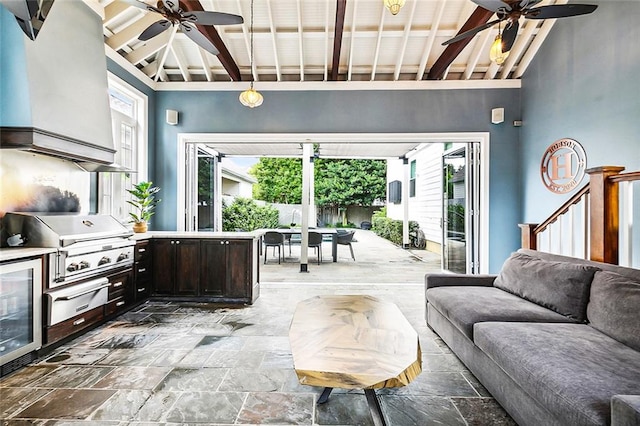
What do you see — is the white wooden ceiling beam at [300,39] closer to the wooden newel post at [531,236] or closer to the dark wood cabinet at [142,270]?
the dark wood cabinet at [142,270]

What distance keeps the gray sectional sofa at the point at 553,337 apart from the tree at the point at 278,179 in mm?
14644

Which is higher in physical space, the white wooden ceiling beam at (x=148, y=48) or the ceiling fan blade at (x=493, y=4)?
the white wooden ceiling beam at (x=148, y=48)

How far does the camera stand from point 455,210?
231 inches

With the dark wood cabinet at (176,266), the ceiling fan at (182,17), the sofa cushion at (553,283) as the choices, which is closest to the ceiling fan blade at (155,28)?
the ceiling fan at (182,17)

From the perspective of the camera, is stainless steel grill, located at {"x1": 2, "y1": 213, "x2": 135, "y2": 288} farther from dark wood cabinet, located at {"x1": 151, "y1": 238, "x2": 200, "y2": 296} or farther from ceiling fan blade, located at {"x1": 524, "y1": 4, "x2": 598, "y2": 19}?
ceiling fan blade, located at {"x1": 524, "y1": 4, "x2": 598, "y2": 19}

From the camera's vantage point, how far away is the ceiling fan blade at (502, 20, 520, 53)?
2.90 m

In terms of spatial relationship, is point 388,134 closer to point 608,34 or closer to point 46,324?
point 608,34

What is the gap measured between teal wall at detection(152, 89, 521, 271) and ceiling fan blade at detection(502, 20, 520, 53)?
2.12 metres

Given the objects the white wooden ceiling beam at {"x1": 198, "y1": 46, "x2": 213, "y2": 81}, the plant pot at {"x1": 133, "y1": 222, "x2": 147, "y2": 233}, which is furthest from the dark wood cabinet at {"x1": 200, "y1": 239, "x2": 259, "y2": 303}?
the white wooden ceiling beam at {"x1": 198, "y1": 46, "x2": 213, "y2": 81}

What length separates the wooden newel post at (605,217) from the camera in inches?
101

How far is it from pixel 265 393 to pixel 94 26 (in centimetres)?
399

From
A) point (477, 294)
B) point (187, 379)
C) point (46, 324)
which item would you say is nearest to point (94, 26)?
point (46, 324)

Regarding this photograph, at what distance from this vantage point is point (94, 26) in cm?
338

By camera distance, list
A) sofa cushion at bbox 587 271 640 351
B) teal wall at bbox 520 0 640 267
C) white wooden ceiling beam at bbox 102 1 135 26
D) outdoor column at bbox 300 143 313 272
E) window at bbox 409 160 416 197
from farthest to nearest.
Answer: window at bbox 409 160 416 197 → outdoor column at bbox 300 143 313 272 → white wooden ceiling beam at bbox 102 1 135 26 → teal wall at bbox 520 0 640 267 → sofa cushion at bbox 587 271 640 351
